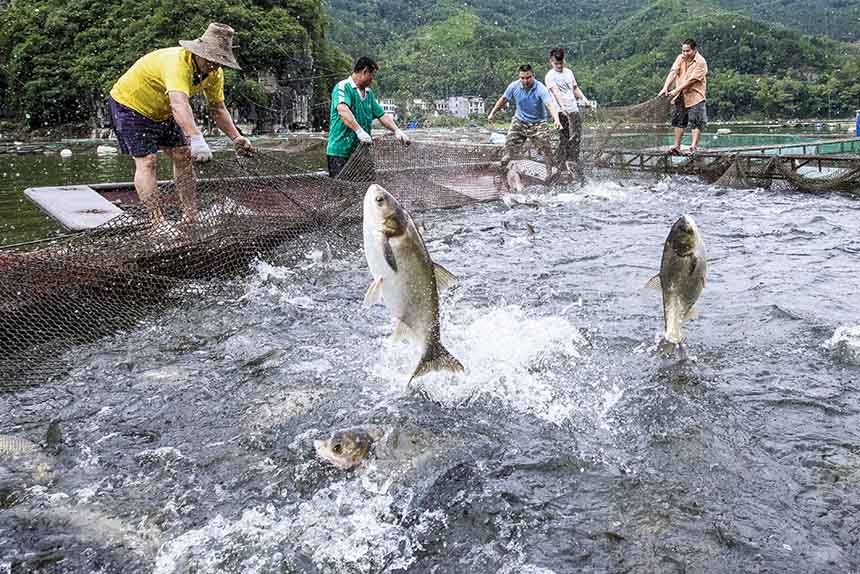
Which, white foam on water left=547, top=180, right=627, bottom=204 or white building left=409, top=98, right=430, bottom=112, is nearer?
white foam on water left=547, top=180, right=627, bottom=204

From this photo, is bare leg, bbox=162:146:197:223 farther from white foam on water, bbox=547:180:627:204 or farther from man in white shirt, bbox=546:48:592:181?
man in white shirt, bbox=546:48:592:181

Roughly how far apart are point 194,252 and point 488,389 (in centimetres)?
403

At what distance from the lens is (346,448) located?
3.81m

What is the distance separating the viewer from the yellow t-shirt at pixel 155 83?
709cm

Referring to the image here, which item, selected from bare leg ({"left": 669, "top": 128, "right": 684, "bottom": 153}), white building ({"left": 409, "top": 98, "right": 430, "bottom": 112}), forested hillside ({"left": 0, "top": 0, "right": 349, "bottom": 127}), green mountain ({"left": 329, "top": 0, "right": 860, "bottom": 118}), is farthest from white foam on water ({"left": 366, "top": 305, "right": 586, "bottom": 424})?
white building ({"left": 409, "top": 98, "right": 430, "bottom": 112})

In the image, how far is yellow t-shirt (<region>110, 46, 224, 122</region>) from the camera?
23.2 feet

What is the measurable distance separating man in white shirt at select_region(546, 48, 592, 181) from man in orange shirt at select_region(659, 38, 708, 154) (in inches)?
85.7

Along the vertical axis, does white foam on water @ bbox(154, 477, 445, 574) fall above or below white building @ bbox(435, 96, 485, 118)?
below

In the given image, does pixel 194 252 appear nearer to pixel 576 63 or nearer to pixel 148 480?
pixel 148 480

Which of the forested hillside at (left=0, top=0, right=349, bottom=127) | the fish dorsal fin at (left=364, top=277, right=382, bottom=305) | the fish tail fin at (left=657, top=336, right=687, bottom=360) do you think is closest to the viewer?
the fish dorsal fin at (left=364, top=277, right=382, bottom=305)

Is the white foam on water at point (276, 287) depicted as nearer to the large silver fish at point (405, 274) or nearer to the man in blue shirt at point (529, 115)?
the large silver fish at point (405, 274)

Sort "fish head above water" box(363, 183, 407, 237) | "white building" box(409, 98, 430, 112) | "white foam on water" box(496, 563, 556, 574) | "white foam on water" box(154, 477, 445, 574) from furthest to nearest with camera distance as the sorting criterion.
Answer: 1. "white building" box(409, 98, 430, 112)
2. "fish head above water" box(363, 183, 407, 237)
3. "white foam on water" box(154, 477, 445, 574)
4. "white foam on water" box(496, 563, 556, 574)

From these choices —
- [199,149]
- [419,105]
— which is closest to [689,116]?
[199,149]

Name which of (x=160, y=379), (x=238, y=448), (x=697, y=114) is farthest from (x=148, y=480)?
(x=697, y=114)
